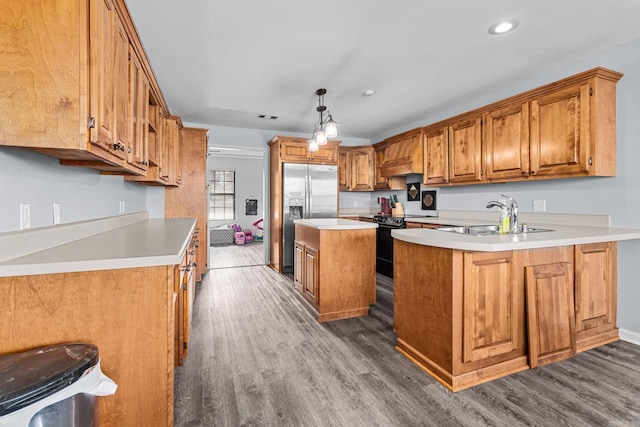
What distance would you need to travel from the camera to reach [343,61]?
2812 millimetres

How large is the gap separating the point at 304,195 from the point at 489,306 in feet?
11.6

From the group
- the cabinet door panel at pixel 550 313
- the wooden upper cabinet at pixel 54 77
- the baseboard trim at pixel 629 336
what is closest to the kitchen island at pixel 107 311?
the wooden upper cabinet at pixel 54 77

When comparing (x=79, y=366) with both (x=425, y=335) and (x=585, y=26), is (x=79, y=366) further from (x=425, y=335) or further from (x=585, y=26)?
(x=585, y=26)

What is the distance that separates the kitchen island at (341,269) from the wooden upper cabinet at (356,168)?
2.73 metres

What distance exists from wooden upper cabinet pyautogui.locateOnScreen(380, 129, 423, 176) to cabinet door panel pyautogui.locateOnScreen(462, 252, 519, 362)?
2838 millimetres

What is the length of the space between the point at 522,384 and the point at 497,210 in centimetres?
234

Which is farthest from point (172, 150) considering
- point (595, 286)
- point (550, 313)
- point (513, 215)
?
point (595, 286)

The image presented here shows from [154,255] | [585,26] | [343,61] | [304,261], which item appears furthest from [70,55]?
[585,26]

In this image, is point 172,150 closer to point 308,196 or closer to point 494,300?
point 308,196

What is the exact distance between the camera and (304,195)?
5.04m

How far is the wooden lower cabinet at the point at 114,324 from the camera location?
1.11 metres

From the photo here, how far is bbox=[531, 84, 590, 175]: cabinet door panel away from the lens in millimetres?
2564

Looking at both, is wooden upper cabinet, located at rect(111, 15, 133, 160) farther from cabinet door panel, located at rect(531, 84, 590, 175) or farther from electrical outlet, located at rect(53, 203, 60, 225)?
cabinet door panel, located at rect(531, 84, 590, 175)

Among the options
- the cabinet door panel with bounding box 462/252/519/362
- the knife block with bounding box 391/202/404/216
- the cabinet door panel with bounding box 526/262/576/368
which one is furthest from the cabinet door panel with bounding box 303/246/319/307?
the knife block with bounding box 391/202/404/216
